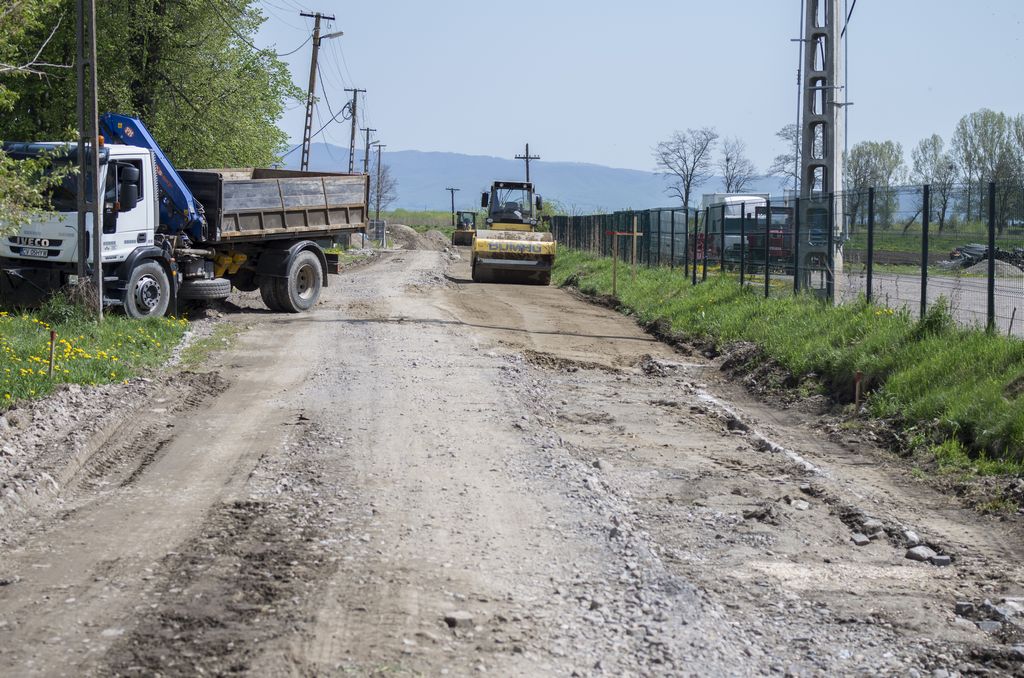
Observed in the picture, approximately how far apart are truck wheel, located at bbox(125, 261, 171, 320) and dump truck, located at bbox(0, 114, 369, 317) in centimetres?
2

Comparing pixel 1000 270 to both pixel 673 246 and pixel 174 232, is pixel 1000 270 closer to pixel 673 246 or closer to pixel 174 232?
pixel 174 232

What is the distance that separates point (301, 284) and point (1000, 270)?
1285cm

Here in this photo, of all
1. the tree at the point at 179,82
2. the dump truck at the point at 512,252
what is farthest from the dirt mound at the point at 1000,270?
the tree at the point at 179,82

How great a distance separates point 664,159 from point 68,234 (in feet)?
278

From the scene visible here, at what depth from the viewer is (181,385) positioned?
11.8 m

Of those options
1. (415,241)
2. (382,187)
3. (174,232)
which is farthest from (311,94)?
(382,187)

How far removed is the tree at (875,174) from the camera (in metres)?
14.4

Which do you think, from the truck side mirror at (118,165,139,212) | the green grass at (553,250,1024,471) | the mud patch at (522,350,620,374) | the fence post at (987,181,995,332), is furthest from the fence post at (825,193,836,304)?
the truck side mirror at (118,165,139,212)

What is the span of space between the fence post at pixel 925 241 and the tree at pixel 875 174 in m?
1.08

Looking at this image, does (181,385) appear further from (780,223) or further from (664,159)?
(664,159)

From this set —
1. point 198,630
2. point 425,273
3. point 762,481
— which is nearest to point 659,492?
point 762,481

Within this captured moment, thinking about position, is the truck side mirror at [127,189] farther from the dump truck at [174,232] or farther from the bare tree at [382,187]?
the bare tree at [382,187]

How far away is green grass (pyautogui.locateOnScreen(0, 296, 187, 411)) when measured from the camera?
34.8 feet

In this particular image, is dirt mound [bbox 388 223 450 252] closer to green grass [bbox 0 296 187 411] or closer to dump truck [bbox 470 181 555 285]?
dump truck [bbox 470 181 555 285]
